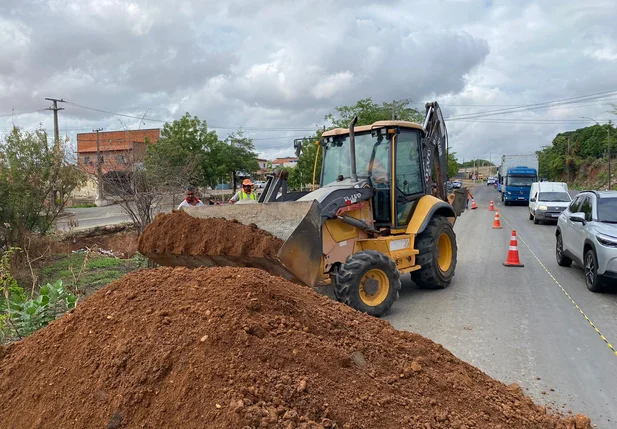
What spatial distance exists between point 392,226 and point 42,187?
8.11m

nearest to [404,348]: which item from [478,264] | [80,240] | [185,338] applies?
[185,338]

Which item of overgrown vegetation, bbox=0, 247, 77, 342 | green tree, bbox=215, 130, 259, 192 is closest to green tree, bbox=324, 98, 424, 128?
green tree, bbox=215, 130, 259, 192

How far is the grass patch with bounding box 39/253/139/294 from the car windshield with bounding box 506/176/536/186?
89.8ft

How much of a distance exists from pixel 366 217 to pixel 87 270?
609 centimetres

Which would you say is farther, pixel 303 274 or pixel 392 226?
pixel 392 226

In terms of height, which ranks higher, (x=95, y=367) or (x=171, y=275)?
(x=171, y=275)

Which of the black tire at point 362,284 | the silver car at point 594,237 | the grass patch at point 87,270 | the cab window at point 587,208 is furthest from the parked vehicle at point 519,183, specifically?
the black tire at point 362,284

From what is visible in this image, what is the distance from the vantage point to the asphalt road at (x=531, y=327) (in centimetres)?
439

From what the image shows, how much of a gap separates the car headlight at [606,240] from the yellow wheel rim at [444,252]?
7.47ft

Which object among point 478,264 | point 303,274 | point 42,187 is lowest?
point 478,264

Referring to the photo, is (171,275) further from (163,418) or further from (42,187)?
(42,187)

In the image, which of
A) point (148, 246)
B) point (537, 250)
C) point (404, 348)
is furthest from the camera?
point (537, 250)

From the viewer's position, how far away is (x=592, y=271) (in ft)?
25.9

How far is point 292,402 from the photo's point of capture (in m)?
2.87
